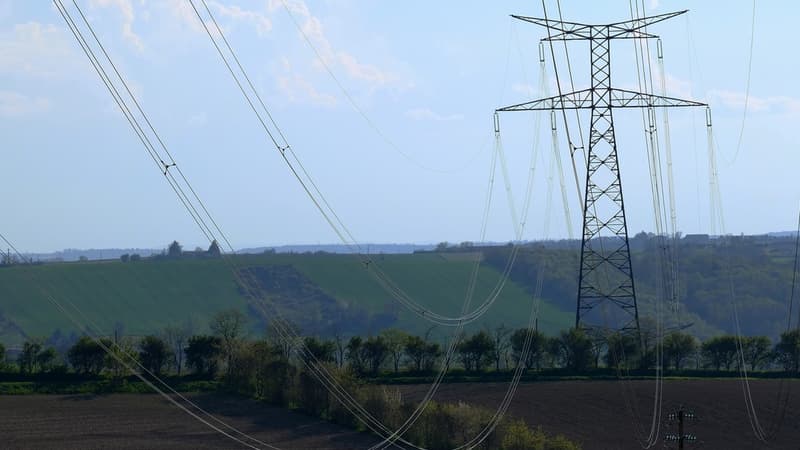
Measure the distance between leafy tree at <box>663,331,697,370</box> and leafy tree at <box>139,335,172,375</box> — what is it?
41.1 meters

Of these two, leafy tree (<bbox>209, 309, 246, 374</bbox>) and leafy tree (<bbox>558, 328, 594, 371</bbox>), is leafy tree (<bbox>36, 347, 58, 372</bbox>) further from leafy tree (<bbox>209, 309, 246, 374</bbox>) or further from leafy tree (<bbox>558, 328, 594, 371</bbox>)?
leafy tree (<bbox>558, 328, 594, 371</bbox>)

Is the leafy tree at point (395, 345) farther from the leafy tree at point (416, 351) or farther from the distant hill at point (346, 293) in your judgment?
the distant hill at point (346, 293)

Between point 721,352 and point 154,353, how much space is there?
47.1 m

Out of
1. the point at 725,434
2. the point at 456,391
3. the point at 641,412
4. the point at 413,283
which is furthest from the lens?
the point at 413,283

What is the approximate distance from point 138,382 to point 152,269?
110061 mm

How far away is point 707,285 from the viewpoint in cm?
17725

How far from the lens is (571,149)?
58.5 meters

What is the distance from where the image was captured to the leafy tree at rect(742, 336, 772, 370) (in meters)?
94.9

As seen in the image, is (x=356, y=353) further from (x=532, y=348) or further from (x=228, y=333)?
(x=532, y=348)

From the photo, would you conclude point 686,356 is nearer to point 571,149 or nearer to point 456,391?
point 456,391

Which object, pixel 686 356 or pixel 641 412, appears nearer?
pixel 641 412

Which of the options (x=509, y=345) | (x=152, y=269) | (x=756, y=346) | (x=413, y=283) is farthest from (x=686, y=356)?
(x=152, y=269)

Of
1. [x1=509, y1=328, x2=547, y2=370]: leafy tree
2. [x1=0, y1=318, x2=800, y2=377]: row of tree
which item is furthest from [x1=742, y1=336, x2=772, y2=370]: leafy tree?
[x1=509, y1=328, x2=547, y2=370]: leafy tree

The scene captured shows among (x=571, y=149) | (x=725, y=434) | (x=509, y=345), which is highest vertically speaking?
(x=571, y=149)
